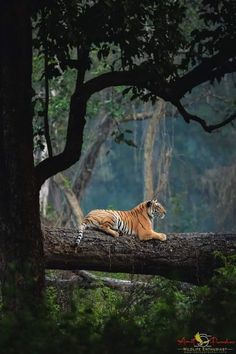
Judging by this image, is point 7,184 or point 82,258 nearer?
point 7,184

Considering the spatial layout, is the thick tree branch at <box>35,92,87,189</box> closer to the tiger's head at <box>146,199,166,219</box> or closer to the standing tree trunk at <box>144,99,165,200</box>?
the tiger's head at <box>146,199,166,219</box>

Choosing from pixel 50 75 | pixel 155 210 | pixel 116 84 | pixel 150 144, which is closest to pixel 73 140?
pixel 116 84

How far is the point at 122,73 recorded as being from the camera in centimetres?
935

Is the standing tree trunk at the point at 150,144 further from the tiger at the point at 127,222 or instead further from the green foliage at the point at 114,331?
the green foliage at the point at 114,331

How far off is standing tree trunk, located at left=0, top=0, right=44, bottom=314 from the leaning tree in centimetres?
1

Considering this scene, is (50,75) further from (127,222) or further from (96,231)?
(127,222)

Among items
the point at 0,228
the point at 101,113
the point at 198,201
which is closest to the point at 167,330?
the point at 0,228

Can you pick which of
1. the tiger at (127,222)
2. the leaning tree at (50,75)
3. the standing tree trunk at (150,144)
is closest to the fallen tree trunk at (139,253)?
the tiger at (127,222)

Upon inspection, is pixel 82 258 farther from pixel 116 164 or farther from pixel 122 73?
pixel 116 164

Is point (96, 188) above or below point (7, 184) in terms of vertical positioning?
above

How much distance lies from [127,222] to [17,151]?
410cm

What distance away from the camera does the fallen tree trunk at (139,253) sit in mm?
11227

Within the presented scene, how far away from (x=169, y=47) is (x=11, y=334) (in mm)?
4798

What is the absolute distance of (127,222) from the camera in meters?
12.4
